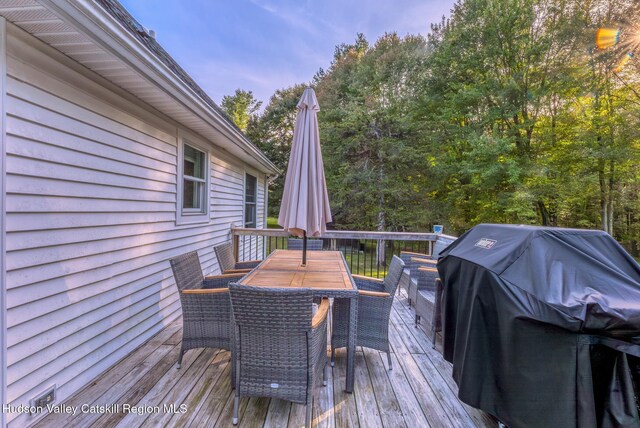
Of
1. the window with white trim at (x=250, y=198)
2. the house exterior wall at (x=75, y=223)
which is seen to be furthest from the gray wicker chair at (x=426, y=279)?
the window with white trim at (x=250, y=198)

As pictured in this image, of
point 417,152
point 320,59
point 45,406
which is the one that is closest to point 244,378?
point 45,406

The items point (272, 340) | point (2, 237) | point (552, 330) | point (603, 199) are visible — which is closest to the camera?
point (552, 330)

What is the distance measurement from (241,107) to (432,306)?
20.2 meters

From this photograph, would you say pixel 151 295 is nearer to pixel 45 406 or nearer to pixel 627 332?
pixel 45 406

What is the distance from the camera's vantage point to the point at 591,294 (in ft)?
4.42

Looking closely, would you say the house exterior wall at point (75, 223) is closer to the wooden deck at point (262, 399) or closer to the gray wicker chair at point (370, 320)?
the wooden deck at point (262, 399)

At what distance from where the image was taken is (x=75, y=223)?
221 centimetres

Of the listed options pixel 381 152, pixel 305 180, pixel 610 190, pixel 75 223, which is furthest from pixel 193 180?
pixel 610 190

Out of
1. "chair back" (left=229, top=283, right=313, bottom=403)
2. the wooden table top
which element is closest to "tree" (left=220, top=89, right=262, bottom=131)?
the wooden table top

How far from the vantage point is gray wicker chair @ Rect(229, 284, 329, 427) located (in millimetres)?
1734

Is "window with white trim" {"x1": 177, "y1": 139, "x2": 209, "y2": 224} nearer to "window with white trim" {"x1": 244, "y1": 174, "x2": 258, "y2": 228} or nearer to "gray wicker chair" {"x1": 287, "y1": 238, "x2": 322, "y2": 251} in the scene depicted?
"gray wicker chair" {"x1": 287, "y1": 238, "x2": 322, "y2": 251}

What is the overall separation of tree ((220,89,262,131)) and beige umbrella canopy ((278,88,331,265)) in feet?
60.5

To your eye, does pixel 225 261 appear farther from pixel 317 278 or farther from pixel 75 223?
pixel 75 223

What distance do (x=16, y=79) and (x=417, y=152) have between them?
1055cm
